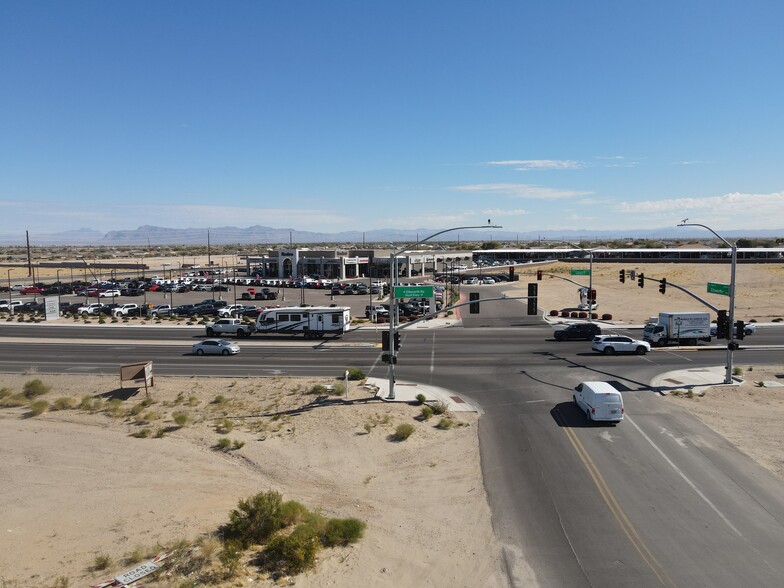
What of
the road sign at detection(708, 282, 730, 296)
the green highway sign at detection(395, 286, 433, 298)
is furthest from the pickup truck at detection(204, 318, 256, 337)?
the road sign at detection(708, 282, 730, 296)

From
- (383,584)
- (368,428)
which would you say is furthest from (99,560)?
(368,428)

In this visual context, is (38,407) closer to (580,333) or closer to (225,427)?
(225,427)

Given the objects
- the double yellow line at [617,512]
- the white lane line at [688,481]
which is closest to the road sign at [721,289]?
Answer: the white lane line at [688,481]

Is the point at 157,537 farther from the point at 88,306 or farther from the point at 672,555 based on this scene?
the point at 88,306

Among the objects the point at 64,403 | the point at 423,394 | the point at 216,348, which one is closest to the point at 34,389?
the point at 64,403

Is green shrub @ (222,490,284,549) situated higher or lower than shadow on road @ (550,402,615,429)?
higher

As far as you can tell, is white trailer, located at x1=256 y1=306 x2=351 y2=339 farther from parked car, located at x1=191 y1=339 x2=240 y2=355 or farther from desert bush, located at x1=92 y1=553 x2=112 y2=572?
desert bush, located at x1=92 y1=553 x2=112 y2=572
